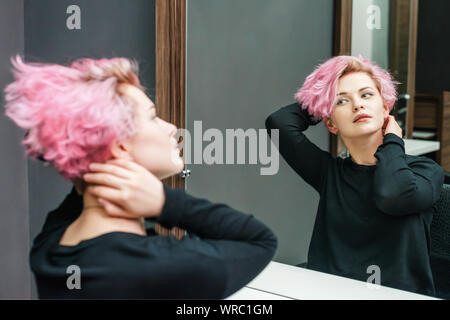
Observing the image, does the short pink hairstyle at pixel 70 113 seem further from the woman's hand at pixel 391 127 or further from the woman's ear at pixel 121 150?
the woman's hand at pixel 391 127

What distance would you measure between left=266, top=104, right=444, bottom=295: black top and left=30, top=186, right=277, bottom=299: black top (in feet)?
1.05

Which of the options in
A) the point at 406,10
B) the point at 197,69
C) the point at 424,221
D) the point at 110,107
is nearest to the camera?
the point at 110,107

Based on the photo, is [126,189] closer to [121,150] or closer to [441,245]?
[121,150]

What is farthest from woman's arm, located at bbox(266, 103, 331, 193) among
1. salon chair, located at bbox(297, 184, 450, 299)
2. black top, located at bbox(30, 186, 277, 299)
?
black top, located at bbox(30, 186, 277, 299)

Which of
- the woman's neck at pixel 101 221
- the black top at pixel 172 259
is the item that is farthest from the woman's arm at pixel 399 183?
the woman's neck at pixel 101 221

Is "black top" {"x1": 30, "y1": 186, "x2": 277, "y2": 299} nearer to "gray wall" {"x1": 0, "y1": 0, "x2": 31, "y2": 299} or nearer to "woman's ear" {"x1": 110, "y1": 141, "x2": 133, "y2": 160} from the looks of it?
"woman's ear" {"x1": 110, "y1": 141, "x2": 133, "y2": 160}

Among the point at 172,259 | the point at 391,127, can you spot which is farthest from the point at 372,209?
the point at 172,259

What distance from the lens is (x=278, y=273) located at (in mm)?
982

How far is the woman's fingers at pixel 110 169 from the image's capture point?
0.57 metres

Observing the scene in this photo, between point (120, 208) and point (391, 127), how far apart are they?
52 cm

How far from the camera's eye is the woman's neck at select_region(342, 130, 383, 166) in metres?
0.88
